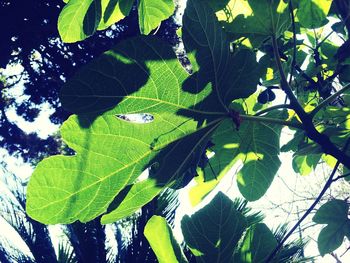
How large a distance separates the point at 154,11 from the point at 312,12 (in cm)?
38

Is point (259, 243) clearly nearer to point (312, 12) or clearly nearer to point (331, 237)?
point (331, 237)

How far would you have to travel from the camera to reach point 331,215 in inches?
42.6

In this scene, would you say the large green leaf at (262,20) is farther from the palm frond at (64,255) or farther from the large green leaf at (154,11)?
the palm frond at (64,255)

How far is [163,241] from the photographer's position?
0.87m

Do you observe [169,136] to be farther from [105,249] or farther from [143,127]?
[105,249]

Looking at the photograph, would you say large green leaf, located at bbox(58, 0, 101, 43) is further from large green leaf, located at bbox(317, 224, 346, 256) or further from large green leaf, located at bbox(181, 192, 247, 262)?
large green leaf, located at bbox(317, 224, 346, 256)

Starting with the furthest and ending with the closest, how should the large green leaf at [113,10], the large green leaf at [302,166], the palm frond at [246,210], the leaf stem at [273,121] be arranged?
the palm frond at [246,210], the large green leaf at [302,166], the large green leaf at [113,10], the leaf stem at [273,121]

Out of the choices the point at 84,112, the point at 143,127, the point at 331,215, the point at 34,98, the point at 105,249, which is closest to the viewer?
the point at 84,112

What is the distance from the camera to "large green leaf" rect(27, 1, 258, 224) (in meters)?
0.66

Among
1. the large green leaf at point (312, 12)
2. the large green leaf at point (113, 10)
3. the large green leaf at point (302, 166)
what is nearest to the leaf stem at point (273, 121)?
the large green leaf at point (312, 12)

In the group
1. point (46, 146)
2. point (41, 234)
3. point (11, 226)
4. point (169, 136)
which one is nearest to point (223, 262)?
point (169, 136)

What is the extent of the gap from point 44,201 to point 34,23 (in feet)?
20.3

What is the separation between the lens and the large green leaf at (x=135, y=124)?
2.16 ft

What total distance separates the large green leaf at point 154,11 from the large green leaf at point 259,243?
542 millimetres
